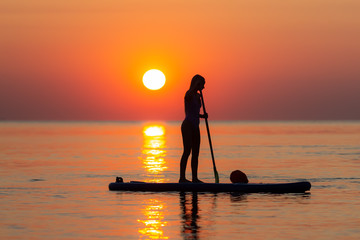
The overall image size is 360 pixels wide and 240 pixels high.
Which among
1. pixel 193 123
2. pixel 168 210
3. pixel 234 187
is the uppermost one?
pixel 193 123

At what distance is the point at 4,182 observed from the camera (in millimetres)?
20766

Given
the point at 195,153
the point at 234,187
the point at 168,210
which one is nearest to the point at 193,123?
the point at 195,153

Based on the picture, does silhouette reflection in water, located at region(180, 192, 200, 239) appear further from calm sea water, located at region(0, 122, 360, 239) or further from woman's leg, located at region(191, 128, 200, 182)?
woman's leg, located at region(191, 128, 200, 182)

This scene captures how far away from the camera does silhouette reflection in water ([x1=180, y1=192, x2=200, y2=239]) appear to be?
11.6 metres

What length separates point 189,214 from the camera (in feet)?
44.9

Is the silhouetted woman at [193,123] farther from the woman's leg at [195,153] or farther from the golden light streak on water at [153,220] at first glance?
the golden light streak on water at [153,220]

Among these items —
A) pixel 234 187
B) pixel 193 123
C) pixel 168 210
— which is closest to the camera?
pixel 168 210

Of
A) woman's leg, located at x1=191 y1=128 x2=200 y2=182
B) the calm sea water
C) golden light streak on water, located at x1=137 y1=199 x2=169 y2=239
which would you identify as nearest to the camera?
golden light streak on water, located at x1=137 y1=199 x2=169 y2=239

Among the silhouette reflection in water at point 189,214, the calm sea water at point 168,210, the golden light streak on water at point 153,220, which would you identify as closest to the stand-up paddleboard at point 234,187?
the silhouette reflection in water at point 189,214

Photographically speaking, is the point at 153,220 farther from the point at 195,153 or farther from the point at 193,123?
the point at 193,123

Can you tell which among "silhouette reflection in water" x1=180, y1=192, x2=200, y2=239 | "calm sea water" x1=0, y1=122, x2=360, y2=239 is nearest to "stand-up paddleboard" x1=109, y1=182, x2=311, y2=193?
"silhouette reflection in water" x1=180, y1=192, x2=200, y2=239

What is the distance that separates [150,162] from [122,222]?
1853cm

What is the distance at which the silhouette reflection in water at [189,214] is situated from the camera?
11.6 m

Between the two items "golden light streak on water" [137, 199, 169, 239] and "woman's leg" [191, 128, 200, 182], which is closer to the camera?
"golden light streak on water" [137, 199, 169, 239]
